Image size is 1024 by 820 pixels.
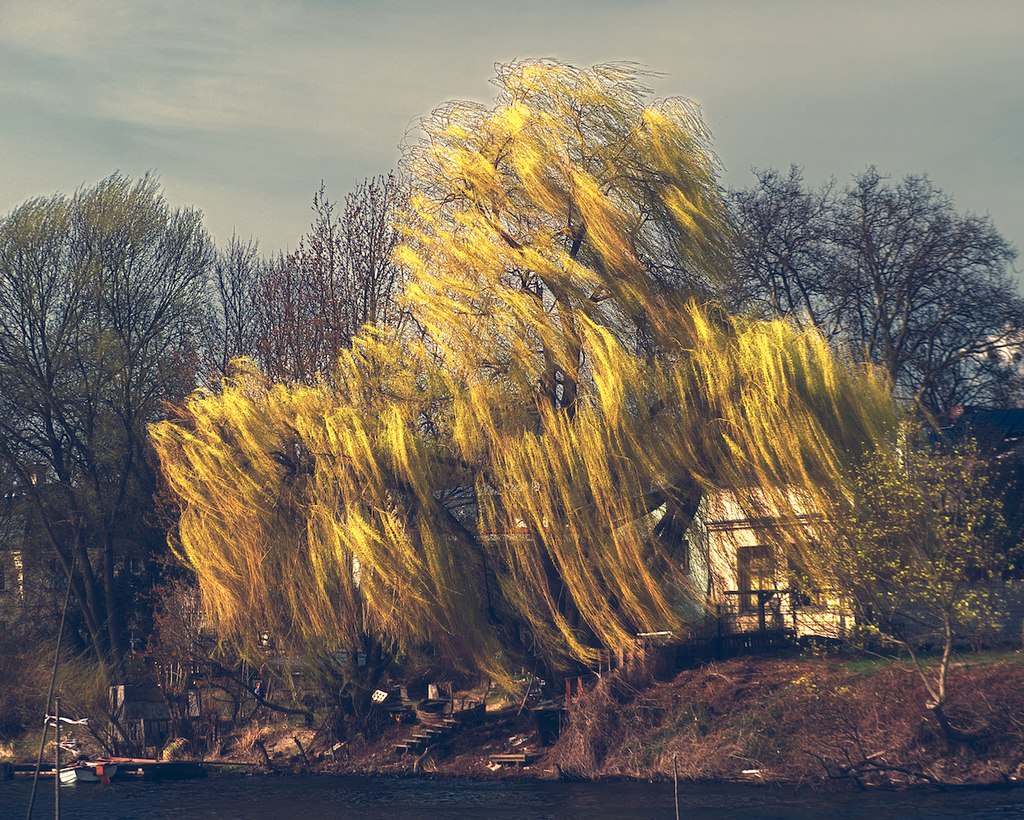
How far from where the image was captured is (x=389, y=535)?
98.5ft

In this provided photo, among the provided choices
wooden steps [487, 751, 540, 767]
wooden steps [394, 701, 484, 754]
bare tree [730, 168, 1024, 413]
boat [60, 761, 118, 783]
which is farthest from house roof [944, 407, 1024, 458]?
boat [60, 761, 118, 783]

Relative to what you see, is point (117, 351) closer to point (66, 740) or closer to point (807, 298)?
point (66, 740)

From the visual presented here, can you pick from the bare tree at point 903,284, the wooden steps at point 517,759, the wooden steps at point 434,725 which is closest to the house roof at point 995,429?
the bare tree at point 903,284

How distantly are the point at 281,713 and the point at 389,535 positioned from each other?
1054 cm

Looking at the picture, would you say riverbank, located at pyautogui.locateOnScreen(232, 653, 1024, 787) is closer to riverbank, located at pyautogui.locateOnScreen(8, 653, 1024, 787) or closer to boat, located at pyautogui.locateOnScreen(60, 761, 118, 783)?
riverbank, located at pyautogui.locateOnScreen(8, 653, 1024, 787)

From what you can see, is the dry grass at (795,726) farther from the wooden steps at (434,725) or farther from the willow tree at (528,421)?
the wooden steps at (434,725)

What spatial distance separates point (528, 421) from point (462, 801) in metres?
8.82

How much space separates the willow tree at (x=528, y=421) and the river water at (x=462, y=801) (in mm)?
3479

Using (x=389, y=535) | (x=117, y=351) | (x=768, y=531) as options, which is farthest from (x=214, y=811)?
(x=117, y=351)

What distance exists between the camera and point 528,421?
30281 millimetres

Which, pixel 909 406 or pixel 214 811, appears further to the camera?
pixel 909 406

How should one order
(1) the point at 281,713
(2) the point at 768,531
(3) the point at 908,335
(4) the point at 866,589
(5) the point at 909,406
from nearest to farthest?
(4) the point at 866,589 < (2) the point at 768,531 < (5) the point at 909,406 < (1) the point at 281,713 < (3) the point at 908,335

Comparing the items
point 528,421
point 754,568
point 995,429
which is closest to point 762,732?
point 754,568

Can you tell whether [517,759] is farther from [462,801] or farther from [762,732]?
[762,732]
